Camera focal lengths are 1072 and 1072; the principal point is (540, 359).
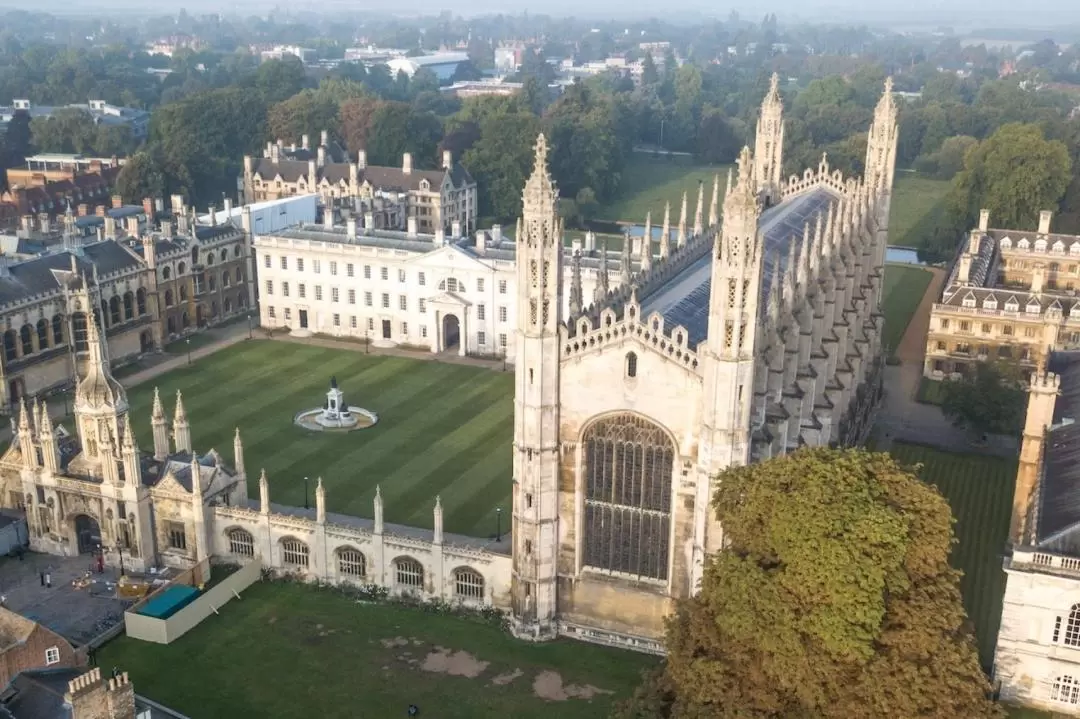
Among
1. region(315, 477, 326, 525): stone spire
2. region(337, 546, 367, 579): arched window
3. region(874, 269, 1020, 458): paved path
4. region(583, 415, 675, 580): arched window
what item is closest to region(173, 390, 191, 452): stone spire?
region(315, 477, 326, 525): stone spire

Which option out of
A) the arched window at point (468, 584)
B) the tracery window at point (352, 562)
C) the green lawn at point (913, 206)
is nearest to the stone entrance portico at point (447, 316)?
the tracery window at point (352, 562)

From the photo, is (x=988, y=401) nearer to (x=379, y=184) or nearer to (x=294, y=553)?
(x=294, y=553)

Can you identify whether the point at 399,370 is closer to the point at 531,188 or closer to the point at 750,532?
the point at 531,188

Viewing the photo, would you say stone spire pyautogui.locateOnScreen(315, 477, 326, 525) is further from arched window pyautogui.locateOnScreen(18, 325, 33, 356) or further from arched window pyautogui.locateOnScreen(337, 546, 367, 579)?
arched window pyautogui.locateOnScreen(18, 325, 33, 356)

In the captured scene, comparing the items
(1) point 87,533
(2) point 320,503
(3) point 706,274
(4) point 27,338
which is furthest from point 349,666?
(4) point 27,338

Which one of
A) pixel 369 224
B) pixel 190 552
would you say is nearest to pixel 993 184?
pixel 369 224

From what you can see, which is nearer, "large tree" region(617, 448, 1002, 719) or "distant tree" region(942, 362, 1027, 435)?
"large tree" region(617, 448, 1002, 719)

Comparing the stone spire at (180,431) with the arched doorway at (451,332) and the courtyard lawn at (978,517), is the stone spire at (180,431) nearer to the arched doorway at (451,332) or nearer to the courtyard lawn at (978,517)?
the arched doorway at (451,332)
